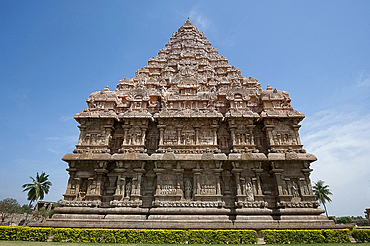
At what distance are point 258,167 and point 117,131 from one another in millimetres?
11828

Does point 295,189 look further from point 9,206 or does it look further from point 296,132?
point 9,206

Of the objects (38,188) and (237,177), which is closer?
(237,177)

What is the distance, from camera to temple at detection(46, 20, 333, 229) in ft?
47.9

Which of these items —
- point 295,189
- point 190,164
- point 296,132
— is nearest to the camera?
point 295,189

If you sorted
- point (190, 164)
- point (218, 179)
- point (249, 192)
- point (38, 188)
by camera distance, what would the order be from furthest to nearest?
point (38, 188), point (190, 164), point (218, 179), point (249, 192)

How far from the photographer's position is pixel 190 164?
631 inches

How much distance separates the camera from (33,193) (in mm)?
31031

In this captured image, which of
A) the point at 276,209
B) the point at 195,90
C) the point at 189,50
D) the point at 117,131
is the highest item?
the point at 189,50

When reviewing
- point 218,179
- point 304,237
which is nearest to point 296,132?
point 218,179

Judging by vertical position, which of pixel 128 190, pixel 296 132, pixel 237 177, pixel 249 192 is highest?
pixel 296 132

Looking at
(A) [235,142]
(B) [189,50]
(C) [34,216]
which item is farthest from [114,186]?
(C) [34,216]

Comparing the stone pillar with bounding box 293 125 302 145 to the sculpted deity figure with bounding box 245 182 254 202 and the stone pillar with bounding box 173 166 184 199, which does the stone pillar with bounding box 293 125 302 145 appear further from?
the stone pillar with bounding box 173 166 184 199

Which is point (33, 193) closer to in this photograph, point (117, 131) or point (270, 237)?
point (117, 131)

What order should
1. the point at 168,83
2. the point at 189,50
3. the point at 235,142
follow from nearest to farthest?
1. the point at 235,142
2. the point at 168,83
3. the point at 189,50
